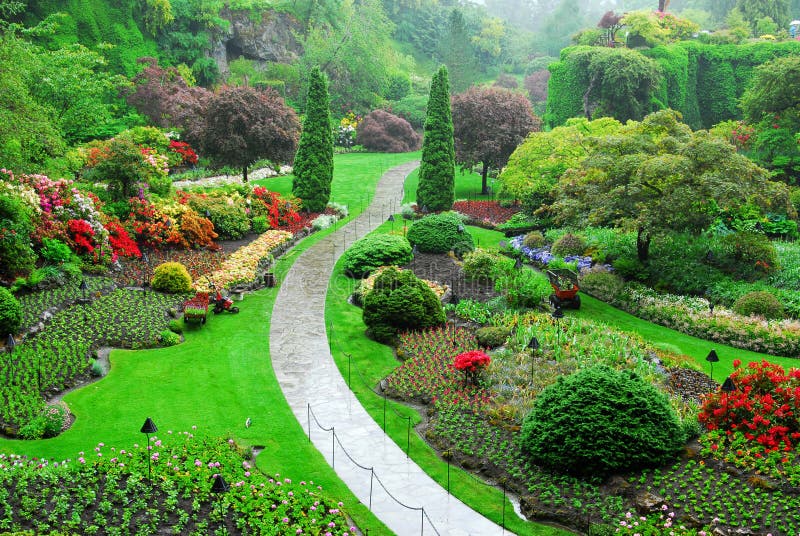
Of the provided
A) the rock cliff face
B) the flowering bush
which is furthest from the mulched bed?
the rock cliff face

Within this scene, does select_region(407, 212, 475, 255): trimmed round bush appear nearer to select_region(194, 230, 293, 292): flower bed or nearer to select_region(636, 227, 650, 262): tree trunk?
select_region(194, 230, 293, 292): flower bed

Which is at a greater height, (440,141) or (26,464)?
(440,141)

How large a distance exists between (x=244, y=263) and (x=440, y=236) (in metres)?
6.77

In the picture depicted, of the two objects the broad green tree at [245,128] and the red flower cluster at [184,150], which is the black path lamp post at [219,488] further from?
the red flower cluster at [184,150]

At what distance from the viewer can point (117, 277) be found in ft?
69.5

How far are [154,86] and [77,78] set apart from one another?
31.7 ft

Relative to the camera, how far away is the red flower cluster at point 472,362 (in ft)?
48.2

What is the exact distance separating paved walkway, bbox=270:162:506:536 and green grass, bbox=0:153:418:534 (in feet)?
1.00

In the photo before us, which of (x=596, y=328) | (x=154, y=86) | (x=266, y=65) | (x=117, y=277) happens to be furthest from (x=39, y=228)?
(x=266, y=65)

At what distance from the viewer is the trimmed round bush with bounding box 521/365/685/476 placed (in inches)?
440

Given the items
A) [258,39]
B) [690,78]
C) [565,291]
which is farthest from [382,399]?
[258,39]

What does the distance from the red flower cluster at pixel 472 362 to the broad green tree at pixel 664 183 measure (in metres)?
7.89

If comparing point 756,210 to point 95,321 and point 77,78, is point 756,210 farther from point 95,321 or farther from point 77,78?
point 77,78

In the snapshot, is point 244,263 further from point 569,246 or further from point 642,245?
point 642,245
